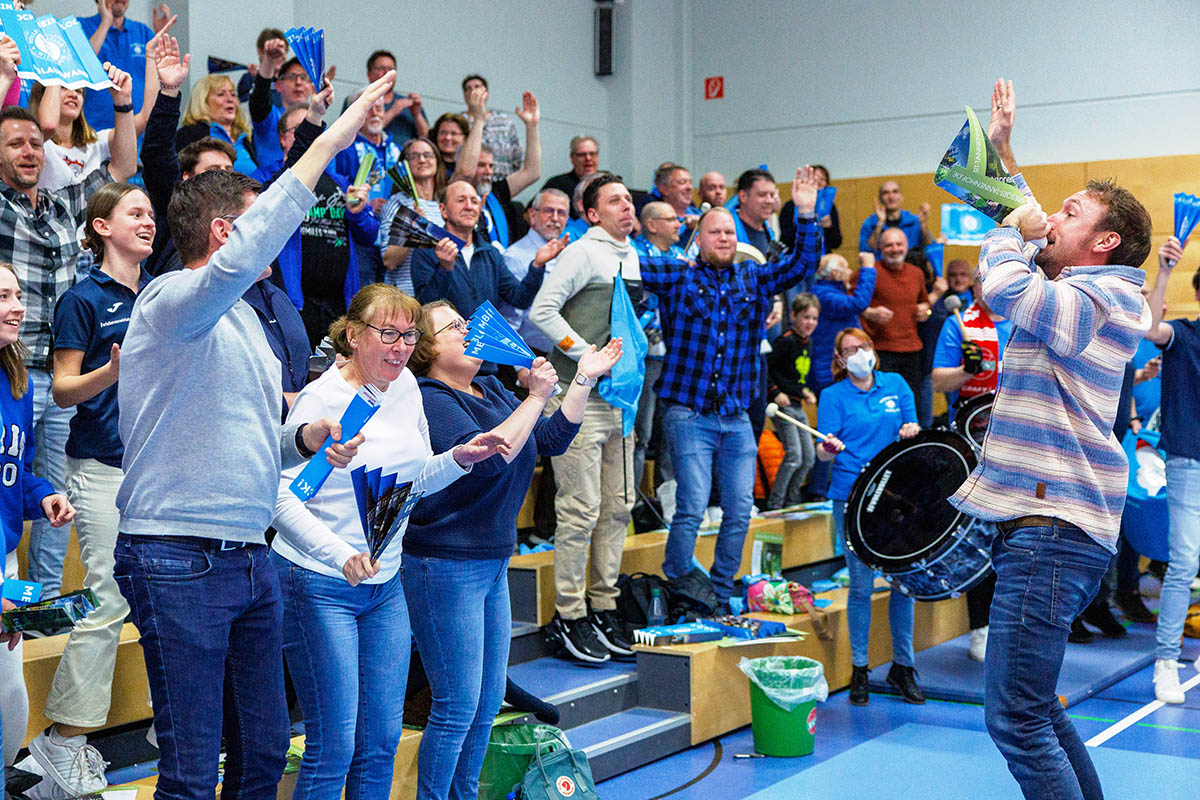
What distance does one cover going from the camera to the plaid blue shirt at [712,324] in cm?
581

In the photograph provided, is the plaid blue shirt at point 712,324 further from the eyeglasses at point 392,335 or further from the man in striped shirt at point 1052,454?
the eyeglasses at point 392,335

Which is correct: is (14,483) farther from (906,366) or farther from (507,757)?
(906,366)

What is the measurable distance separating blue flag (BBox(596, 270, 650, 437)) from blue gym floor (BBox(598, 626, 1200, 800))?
4.86ft

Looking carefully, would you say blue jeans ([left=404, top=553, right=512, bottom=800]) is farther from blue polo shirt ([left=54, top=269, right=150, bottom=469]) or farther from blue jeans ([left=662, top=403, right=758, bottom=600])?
blue jeans ([left=662, top=403, right=758, bottom=600])

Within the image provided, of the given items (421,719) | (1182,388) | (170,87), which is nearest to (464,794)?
(421,719)

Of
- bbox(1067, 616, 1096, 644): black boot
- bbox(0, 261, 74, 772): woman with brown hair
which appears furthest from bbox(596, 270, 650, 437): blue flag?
bbox(1067, 616, 1096, 644): black boot

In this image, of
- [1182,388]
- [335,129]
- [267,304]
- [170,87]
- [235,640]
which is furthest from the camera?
[1182,388]

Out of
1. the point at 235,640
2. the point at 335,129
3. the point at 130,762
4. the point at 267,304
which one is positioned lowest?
the point at 130,762

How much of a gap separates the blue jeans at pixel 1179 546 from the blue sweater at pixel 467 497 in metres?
3.73

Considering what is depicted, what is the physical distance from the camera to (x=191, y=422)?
99.3 inches

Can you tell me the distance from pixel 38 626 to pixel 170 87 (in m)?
2.03

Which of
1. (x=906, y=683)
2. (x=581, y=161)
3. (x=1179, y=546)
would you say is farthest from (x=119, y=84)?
(x=1179, y=546)

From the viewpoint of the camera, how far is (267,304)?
3.62 meters

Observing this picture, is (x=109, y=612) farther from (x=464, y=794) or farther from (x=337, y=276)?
(x=337, y=276)
